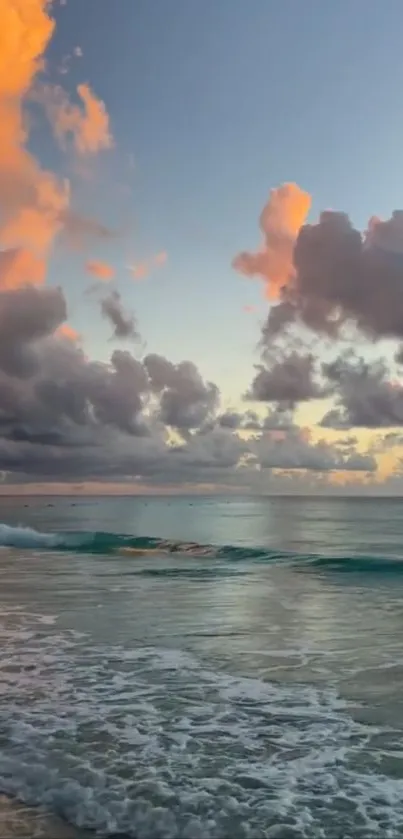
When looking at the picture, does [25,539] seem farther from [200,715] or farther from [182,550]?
[200,715]

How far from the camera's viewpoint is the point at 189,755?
9477 mm

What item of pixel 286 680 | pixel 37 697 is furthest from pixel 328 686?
pixel 37 697

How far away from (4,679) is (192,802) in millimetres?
6726

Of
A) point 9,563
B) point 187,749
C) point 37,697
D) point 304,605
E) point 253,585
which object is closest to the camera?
point 187,749

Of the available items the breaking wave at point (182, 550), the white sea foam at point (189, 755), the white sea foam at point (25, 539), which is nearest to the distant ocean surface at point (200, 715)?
the white sea foam at point (189, 755)

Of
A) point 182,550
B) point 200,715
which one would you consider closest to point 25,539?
point 182,550

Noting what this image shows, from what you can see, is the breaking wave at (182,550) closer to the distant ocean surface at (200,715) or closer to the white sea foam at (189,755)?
the distant ocean surface at (200,715)

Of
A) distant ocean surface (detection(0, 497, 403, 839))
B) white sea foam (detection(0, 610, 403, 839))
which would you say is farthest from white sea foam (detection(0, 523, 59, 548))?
white sea foam (detection(0, 610, 403, 839))

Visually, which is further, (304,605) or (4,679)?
(304,605)

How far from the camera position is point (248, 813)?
7.64m

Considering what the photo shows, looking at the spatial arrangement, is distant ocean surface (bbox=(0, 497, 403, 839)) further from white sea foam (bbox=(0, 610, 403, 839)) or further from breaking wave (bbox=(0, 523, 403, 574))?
breaking wave (bbox=(0, 523, 403, 574))

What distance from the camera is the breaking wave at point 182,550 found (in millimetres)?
39031

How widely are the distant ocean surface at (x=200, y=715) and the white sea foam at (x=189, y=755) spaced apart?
28 millimetres

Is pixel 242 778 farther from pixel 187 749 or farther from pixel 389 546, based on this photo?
pixel 389 546
